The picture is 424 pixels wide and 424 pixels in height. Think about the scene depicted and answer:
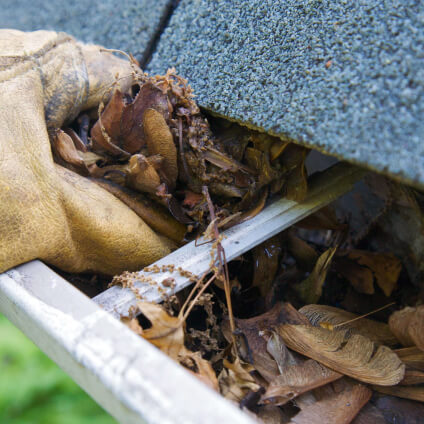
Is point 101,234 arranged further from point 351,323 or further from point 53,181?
point 351,323

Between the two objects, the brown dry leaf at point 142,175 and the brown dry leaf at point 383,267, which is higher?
the brown dry leaf at point 142,175

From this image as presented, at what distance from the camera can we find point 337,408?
2.25 feet

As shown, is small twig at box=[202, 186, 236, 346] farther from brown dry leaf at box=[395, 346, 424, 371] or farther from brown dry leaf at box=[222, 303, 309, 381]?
brown dry leaf at box=[395, 346, 424, 371]

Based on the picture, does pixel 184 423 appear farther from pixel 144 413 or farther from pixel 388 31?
pixel 388 31

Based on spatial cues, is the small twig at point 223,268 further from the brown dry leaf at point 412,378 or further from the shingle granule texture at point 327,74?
the brown dry leaf at point 412,378

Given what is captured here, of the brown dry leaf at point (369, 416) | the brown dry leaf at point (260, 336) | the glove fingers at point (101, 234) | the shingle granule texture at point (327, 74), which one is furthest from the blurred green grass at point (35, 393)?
the shingle granule texture at point (327, 74)

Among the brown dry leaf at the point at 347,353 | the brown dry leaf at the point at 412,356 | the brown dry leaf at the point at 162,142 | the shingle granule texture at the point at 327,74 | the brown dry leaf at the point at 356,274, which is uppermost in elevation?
the shingle granule texture at the point at 327,74

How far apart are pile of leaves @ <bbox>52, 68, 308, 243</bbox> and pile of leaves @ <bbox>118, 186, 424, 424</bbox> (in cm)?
14

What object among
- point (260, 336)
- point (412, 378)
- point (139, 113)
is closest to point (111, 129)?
point (139, 113)

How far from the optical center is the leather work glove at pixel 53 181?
70 centimetres

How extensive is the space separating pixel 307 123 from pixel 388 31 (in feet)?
0.65

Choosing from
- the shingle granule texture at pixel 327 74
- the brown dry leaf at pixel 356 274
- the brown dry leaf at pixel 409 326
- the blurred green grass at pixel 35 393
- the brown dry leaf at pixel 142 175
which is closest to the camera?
the shingle granule texture at pixel 327 74

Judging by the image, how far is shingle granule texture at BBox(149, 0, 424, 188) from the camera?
2.01ft

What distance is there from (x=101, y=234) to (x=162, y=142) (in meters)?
0.22
